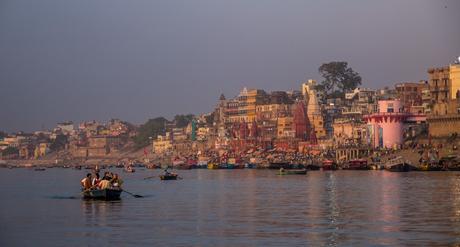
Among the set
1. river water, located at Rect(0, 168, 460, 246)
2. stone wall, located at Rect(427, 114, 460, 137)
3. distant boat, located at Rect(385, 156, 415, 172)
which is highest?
stone wall, located at Rect(427, 114, 460, 137)

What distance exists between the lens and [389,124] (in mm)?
129500

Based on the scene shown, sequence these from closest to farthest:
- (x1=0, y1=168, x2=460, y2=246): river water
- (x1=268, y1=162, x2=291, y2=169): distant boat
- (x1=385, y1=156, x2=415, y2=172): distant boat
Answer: (x1=0, y1=168, x2=460, y2=246): river water → (x1=385, y1=156, x2=415, y2=172): distant boat → (x1=268, y1=162, x2=291, y2=169): distant boat

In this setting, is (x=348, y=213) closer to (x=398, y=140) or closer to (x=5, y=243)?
(x=5, y=243)

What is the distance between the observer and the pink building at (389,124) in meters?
129

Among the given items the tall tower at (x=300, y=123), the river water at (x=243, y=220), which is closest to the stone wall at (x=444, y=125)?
the tall tower at (x=300, y=123)

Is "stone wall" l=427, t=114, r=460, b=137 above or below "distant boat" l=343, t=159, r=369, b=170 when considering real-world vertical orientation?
above

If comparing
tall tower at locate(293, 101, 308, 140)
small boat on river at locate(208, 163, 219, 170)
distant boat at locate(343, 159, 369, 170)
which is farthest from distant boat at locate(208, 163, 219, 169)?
distant boat at locate(343, 159, 369, 170)

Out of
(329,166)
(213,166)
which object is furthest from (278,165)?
(213,166)

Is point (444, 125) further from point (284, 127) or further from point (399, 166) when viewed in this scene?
point (284, 127)

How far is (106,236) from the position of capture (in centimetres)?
3566

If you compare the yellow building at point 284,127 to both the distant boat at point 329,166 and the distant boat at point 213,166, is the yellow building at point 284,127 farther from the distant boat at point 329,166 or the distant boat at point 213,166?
the distant boat at point 329,166

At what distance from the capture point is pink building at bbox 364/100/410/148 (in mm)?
129125

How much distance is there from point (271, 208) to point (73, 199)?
15.8 m

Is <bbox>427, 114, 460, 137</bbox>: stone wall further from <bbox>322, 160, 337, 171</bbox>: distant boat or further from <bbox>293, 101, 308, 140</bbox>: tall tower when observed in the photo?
<bbox>293, 101, 308, 140</bbox>: tall tower
